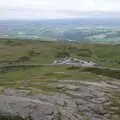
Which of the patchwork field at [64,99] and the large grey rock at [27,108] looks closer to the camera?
the large grey rock at [27,108]

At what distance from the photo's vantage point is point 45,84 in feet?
298

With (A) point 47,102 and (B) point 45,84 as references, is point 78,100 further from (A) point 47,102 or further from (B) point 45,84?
(B) point 45,84

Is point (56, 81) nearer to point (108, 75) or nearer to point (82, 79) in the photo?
point (82, 79)

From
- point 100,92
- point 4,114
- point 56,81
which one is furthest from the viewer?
point 56,81

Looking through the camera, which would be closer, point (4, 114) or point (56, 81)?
point (4, 114)

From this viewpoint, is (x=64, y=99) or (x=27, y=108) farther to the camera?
(x=64, y=99)

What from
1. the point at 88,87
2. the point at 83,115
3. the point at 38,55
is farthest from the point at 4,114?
the point at 38,55

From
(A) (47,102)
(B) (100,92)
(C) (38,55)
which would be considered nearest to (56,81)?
(B) (100,92)

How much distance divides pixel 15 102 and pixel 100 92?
2649 cm

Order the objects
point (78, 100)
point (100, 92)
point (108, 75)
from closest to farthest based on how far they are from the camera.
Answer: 1. point (78, 100)
2. point (100, 92)
3. point (108, 75)

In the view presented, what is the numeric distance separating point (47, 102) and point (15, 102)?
25.5 feet

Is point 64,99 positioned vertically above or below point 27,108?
above

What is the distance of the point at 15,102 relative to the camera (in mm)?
72312

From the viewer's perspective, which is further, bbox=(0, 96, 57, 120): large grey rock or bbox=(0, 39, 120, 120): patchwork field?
bbox=(0, 39, 120, 120): patchwork field
